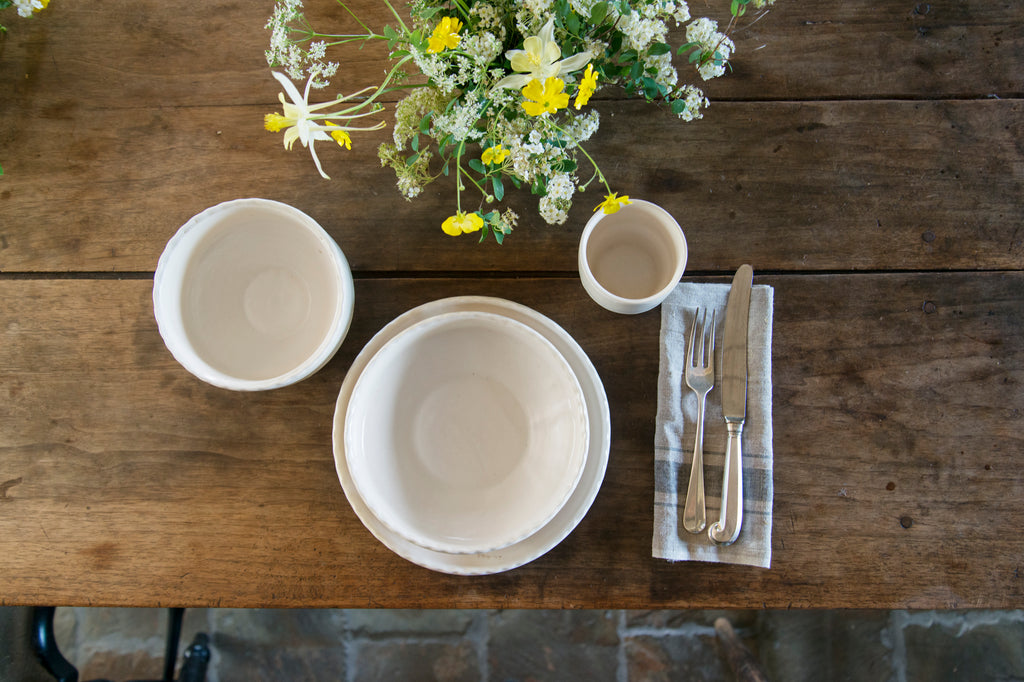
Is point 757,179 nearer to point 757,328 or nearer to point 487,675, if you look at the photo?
point 757,328

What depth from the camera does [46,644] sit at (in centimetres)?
95

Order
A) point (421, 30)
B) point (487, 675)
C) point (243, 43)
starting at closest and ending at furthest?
point (421, 30) → point (243, 43) → point (487, 675)

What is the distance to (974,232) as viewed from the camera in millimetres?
822

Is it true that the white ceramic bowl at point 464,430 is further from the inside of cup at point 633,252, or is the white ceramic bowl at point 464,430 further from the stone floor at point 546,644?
the stone floor at point 546,644

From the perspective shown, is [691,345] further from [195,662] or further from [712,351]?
[195,662]

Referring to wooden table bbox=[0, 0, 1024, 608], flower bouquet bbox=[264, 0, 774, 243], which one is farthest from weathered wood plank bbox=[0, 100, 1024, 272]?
flower bouquet bbox=[264, 0, 774, 243]

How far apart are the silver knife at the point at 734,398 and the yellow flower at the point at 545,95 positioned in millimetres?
374

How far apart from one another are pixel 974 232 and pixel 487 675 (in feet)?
4.26

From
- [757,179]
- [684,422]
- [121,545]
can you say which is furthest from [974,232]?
[121,545]

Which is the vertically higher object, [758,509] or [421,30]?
→ [421,30]

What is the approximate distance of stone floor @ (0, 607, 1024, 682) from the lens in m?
1.39

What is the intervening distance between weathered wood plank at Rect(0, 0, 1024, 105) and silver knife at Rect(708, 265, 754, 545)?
30 cm

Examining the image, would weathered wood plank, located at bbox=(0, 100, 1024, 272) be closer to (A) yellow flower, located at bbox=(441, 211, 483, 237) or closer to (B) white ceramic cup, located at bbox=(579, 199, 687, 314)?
(B) white ceramic cup, located at bbox=(579, 199, 687, 314)

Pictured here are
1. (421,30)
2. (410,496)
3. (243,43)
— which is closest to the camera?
(421,30)
